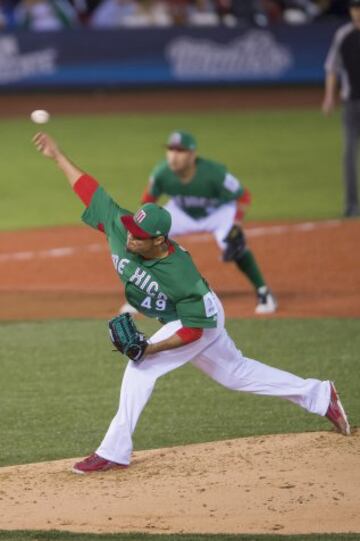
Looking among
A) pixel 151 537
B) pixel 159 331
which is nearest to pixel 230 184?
pixel 159 331

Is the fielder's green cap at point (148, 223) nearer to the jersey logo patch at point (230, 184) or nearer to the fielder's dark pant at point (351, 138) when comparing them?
the jersey logo patch at point (230, 184)

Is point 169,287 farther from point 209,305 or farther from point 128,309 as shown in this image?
point 128,309

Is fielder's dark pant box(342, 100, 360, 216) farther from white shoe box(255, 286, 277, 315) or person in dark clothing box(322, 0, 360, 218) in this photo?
white shoe box(255, 286, 277, 315)

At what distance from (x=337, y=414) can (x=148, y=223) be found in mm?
1773

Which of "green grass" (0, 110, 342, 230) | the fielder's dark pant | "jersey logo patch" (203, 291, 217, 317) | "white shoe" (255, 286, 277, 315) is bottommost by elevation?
"green grass" (0, 110, 342, 230)

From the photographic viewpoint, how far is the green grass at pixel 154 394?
8266mm

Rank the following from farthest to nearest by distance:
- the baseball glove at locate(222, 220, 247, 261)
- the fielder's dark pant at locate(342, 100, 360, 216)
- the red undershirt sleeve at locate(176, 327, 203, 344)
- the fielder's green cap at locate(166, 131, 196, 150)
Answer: the fielder's dark pant at locate(342, 100, 360, 216), the baseball glove at locate(222, 220, 247, 261), the fielder's green cap at locate(166, 131, 196, 150), the red undershirt sleeve at locate(176, 327, 203, 344)

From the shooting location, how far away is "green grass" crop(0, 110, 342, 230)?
16.9m

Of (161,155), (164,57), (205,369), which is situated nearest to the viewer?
(205,369)

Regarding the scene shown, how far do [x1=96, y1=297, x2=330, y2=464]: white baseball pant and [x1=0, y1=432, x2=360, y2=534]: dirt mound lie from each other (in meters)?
0.24

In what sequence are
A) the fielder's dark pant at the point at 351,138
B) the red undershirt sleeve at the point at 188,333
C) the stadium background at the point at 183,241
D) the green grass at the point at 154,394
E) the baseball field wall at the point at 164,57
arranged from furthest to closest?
the baseball field wall at the point at 164,57 → the fielder's dark pant at the point at 351,138 → the stadium background at the point at 183,241 → the green grass at the point at 154,394 → the red undershirt sleeve at the point at 188,333

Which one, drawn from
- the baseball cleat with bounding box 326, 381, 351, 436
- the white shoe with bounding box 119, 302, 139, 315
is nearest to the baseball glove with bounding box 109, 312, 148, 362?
the baseball cleat with bounding box 326, 381, 351, 436

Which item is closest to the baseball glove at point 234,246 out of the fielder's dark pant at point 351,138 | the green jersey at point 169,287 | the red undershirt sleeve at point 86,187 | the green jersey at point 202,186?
the green jersey at point 202,186

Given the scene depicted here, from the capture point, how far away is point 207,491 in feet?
22.9
